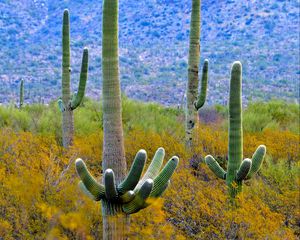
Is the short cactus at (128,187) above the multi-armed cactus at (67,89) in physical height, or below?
below

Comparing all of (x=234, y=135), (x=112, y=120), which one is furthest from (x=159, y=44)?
(x=112, y=120)

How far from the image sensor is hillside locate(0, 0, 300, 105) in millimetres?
45188

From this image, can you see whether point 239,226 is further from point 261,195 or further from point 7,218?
point 7,218

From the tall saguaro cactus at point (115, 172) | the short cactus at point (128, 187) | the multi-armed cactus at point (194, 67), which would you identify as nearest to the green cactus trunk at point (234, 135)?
the tall saguaro cactus at point (115, 172)

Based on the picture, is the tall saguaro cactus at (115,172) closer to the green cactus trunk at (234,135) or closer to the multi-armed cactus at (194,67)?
the green cactus trunk at (234,135)

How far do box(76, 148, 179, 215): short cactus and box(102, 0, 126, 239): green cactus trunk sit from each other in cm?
11

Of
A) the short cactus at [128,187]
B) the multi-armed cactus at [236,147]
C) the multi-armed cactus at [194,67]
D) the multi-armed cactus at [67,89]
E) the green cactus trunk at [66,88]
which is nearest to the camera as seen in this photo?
the short cactus at [128,187]

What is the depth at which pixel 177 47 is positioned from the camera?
55.3 metres

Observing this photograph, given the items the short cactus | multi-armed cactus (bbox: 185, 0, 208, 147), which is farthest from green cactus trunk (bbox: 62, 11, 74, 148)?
the short cactus

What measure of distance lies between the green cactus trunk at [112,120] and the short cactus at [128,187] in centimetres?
11

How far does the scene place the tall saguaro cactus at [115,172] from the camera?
6711mm

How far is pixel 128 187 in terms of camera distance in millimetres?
6793

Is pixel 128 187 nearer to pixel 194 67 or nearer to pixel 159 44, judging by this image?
pixel 194 67

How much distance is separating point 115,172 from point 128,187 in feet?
1.11
